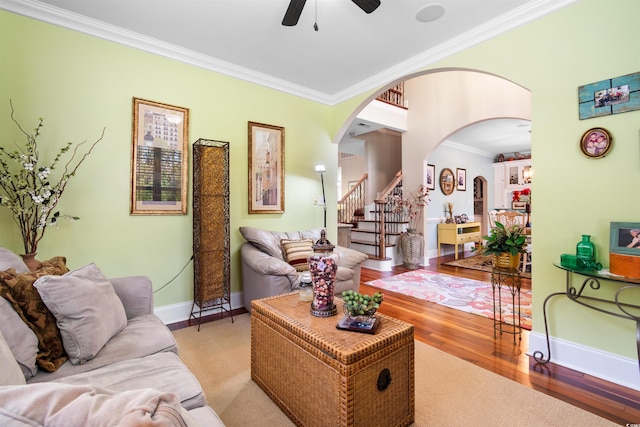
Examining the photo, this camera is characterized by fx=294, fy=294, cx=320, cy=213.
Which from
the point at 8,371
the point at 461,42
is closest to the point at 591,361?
the point at 461,42

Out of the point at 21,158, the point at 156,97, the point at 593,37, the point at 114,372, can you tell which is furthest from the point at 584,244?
the point at 21,158

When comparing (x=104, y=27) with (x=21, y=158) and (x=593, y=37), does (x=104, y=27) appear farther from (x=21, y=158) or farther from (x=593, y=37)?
(x=593, y=37)

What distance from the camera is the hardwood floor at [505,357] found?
1.83 meters

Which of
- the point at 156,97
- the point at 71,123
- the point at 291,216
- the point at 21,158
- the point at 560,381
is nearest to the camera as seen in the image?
the point at 560,381

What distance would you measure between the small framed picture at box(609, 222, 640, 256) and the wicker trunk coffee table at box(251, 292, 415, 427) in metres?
1.55

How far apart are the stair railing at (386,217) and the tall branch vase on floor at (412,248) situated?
0.40 meters

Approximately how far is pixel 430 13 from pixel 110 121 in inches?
122

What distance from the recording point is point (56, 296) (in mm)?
1403

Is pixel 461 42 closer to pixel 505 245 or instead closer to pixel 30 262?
pixel 505 245

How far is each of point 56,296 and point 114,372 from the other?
1.54 feet

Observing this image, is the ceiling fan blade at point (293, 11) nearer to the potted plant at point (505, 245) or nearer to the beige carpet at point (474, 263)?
the potted plant at point (505, 245)

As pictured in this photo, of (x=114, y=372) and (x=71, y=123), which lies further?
(x=71, y=123)

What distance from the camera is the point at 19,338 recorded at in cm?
125

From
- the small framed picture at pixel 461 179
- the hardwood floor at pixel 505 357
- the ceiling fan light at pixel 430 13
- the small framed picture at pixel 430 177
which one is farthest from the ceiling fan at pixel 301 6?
the small framed picture at pixel 461 179
